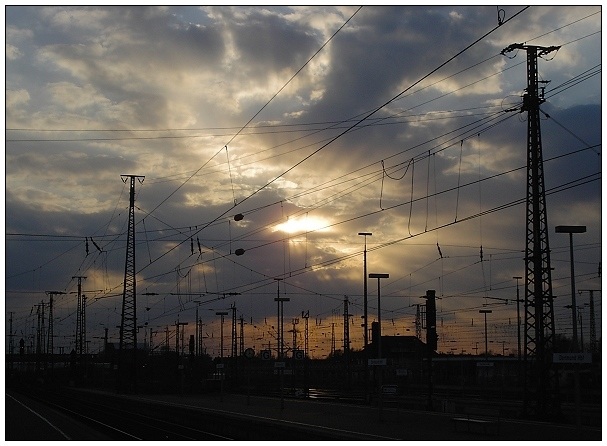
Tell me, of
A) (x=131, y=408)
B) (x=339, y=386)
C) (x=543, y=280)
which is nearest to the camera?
(x=543, y=280)

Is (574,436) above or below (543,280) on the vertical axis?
below

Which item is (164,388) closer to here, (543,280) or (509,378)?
(509,378)

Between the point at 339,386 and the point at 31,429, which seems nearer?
the point at 31,429

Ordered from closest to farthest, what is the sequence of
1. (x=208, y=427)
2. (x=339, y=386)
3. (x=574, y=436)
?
1. (x=574, y=436)
2. (x=208, y=427)
3. (x=339, y=386)

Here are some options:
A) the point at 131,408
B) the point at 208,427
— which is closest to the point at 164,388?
the point at 131,408

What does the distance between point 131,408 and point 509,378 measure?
4698 centimetres

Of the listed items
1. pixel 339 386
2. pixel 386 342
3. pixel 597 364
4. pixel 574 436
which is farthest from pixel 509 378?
pixel 386 342

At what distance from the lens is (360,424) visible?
35219 mm

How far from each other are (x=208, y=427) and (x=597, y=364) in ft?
156

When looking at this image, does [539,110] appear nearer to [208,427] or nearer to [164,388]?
[208,427]

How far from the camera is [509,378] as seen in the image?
89.4m

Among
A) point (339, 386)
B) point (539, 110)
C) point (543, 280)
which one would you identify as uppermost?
point (539, 110)

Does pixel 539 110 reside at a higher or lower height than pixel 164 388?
higher

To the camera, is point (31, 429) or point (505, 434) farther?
point (31, 429)
